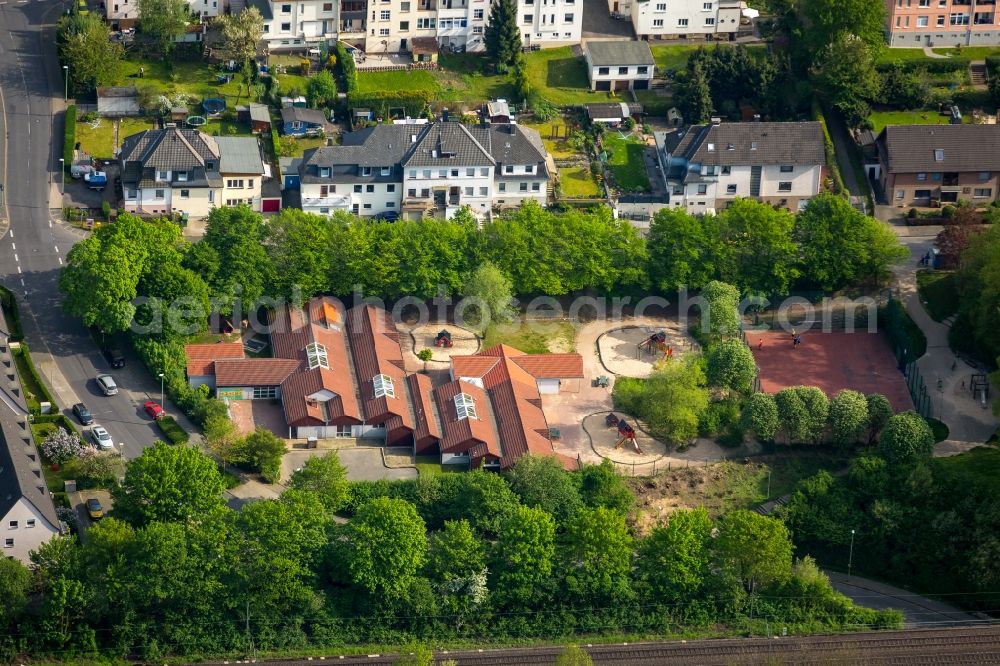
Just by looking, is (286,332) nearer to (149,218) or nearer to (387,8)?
(149,218)

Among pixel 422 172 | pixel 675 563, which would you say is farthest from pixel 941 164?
pixel 675 563

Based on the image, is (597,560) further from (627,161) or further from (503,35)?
(503,35)

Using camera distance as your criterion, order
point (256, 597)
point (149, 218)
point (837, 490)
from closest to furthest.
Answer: point (256, 597), point (837, 490), point (149, 218)

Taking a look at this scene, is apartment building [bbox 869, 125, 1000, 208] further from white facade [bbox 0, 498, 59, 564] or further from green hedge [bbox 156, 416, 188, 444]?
white facade [bbox 0, 498, 59, 564]

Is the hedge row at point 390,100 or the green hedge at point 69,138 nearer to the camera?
the green hedge at point 69,138

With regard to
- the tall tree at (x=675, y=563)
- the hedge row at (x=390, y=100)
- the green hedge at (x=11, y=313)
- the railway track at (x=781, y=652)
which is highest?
the hedge row at (x=390, y=100)

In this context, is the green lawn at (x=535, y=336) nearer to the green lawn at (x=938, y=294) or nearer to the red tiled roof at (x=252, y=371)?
the red tiled roof at (x=252, y=371)

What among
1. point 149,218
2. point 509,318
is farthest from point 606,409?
point 149,218

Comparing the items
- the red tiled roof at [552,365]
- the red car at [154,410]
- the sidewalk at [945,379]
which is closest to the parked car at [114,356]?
the red car at [154,410]
